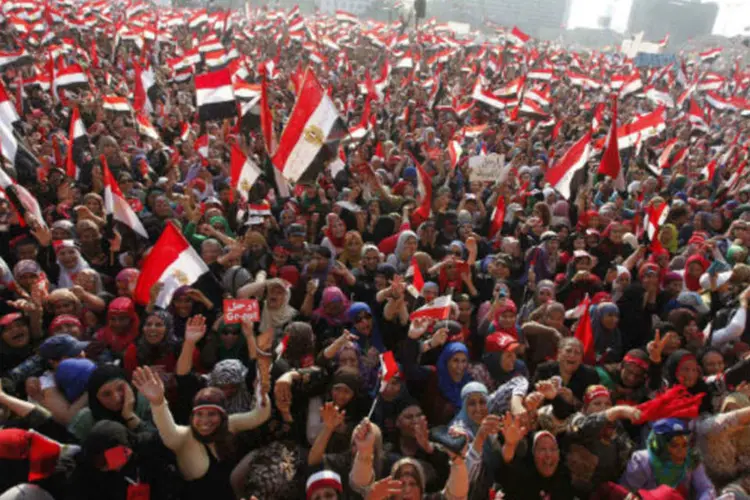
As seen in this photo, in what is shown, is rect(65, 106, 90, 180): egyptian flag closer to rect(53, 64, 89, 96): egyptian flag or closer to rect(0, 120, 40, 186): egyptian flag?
rect(0, 120, 40, 186): egyptian flag

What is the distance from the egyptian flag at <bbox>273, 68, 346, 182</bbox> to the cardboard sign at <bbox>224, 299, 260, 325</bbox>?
82.4 inches

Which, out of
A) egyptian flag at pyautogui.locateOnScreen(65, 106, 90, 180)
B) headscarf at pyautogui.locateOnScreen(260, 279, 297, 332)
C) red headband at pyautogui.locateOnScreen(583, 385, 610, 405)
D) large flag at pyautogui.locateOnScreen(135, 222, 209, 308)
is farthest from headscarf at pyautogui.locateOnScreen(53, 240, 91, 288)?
red headband at pyautogui.locateOnScreen(583, 385, 610, 405)

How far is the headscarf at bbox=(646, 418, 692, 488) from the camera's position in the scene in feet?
9.67

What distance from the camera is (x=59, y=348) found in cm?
319

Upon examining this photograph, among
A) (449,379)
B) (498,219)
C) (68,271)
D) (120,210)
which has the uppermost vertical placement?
(120,210)

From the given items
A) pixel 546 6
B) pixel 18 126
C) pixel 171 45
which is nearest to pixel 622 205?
pixel 18 126

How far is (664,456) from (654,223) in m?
3.58

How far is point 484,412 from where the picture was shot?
130 inches

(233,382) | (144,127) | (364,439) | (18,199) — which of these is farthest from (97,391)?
(144,127)

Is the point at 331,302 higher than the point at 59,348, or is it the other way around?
the point at 59,348

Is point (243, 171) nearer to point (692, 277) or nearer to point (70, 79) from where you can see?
point (692, 277)

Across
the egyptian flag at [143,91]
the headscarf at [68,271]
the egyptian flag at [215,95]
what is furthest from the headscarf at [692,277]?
the egyptian flag at [143,91]

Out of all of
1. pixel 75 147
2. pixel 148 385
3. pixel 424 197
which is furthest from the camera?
pixel 75 147

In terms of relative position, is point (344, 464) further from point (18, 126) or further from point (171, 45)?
point (171, 45)
